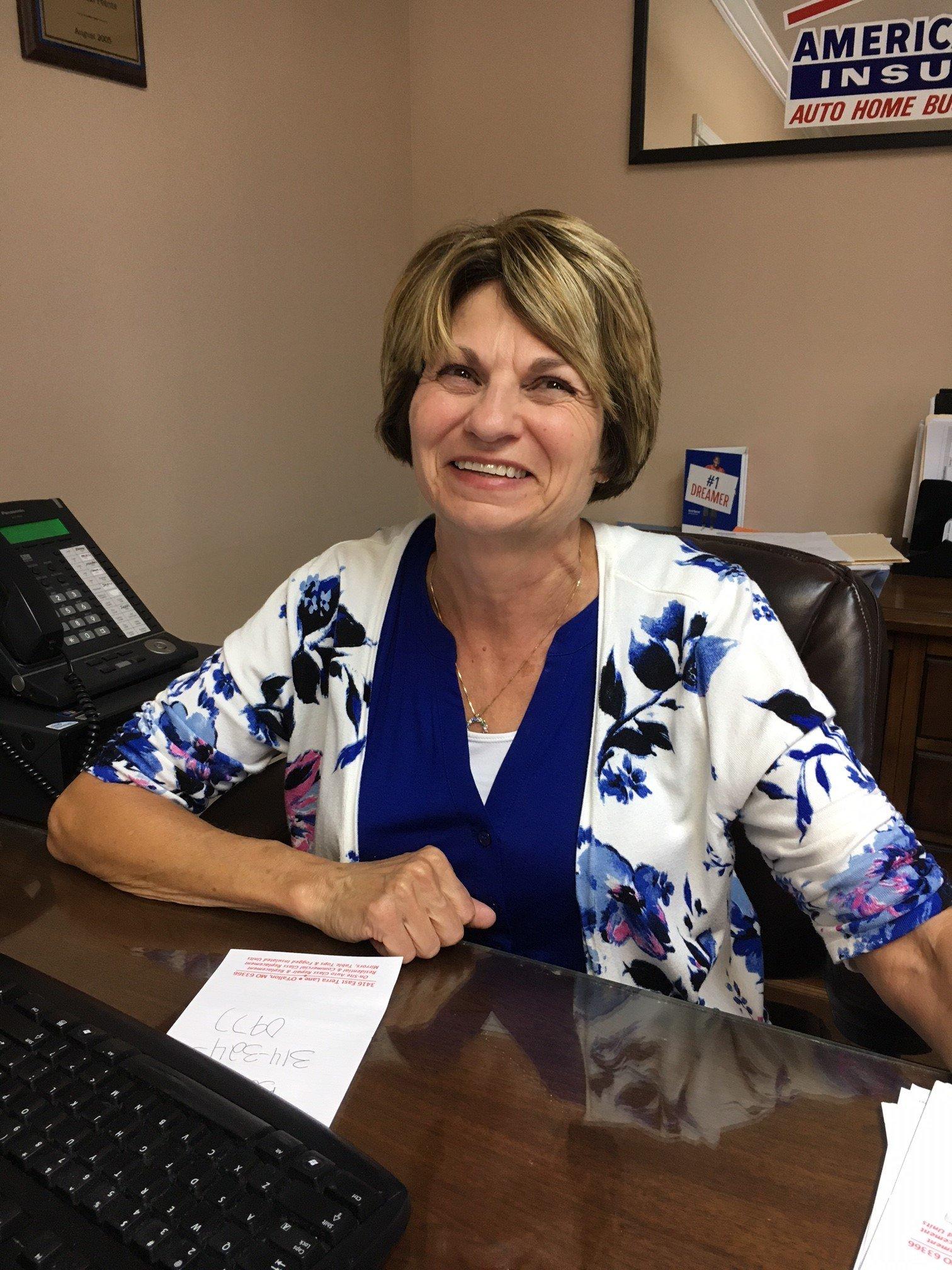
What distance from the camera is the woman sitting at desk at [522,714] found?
98cm

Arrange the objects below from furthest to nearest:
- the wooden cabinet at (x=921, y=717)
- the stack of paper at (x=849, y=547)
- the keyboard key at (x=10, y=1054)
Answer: the stack of paper at (x=849, y=547)
the wooden cabinet at (x=921, y=717)
the keyboard key at (x=10, y=1054)

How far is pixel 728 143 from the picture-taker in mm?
2455

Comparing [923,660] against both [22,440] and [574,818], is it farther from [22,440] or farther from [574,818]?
[22,440]

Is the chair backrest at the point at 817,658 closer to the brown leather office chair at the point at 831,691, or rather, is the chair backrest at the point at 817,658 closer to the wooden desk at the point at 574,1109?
the brown leather office chair at the point at 831,691

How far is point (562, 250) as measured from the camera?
3.52 feet

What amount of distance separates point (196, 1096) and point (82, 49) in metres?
1.70

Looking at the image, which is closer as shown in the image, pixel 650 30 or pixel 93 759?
pixel 93 759

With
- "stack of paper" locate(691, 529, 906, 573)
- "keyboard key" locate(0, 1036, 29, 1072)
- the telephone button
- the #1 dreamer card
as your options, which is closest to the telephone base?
the telephone button

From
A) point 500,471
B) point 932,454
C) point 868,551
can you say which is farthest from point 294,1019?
point 932,454

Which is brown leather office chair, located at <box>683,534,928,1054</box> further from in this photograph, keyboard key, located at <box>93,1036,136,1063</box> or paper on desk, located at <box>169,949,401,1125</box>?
keyboard key, located at <box>93,1036,136,1063</box>

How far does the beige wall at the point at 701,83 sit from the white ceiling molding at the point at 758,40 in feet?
0.04

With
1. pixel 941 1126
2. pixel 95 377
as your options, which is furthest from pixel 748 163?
pixel 941 1126

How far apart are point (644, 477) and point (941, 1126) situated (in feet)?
7.42

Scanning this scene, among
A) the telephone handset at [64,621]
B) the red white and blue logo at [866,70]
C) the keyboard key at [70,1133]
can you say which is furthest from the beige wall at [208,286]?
the keyboard key at [70,1133]
